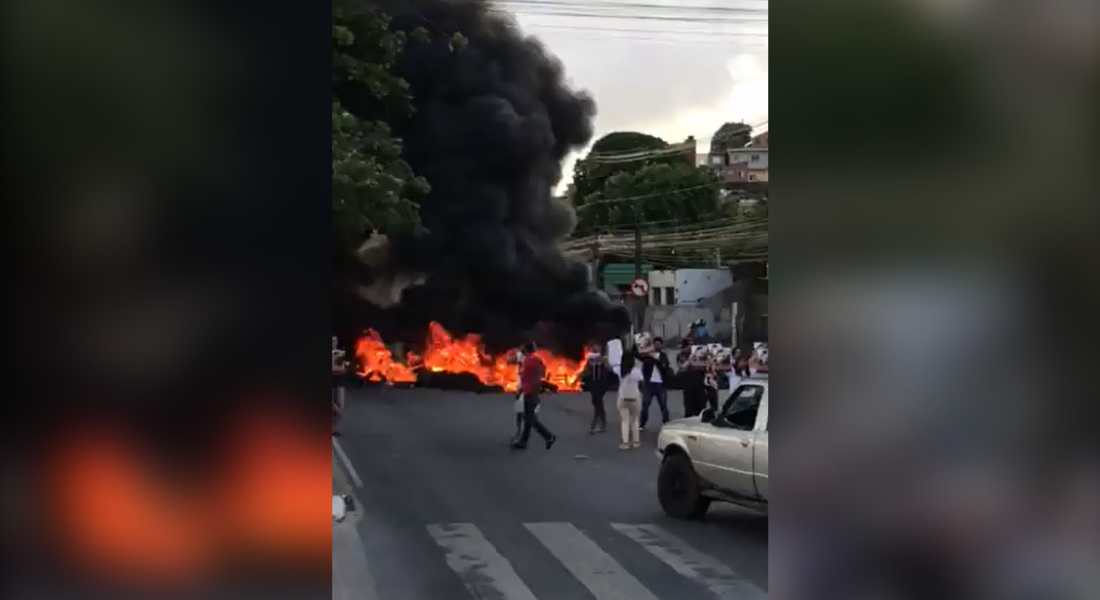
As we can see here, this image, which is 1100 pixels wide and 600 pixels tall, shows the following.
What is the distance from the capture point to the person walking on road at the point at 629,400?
4.98 meters

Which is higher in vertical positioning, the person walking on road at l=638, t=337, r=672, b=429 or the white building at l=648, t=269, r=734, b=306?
the white building at l=648, t=269, r=734, b=306

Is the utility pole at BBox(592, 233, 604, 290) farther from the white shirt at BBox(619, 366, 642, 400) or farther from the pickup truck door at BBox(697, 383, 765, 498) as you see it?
the pickup truck door at BBox(697, 383, 765, 498)

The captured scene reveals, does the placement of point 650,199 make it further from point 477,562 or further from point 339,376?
point 477,562

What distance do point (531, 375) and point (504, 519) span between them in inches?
27.3

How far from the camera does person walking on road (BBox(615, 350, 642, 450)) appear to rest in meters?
4.98

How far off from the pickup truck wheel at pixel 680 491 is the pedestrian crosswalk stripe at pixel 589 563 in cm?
49

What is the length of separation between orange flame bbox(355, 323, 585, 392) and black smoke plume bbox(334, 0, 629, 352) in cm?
7

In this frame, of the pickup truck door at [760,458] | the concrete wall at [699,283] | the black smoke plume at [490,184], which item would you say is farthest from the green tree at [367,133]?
the pickup truck door at [760,458]

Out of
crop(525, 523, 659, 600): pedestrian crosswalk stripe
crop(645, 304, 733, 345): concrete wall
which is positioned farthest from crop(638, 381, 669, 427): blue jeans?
crop(525, 523, 659, 600): pedestrian crosswalk stripe
